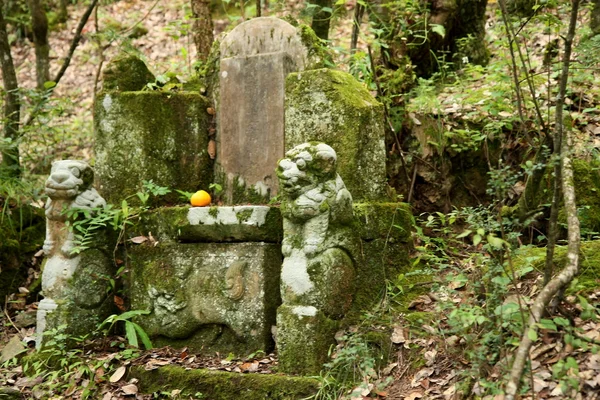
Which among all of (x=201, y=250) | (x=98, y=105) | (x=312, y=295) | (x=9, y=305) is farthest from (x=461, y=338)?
(x=9, y=305)

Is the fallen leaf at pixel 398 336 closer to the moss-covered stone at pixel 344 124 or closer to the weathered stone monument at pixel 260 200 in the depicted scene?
the weathered stone monument at pixel 260 200

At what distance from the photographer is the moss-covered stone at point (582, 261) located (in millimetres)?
4273

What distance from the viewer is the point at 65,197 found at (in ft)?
17.4

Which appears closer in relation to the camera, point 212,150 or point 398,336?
point 398,336

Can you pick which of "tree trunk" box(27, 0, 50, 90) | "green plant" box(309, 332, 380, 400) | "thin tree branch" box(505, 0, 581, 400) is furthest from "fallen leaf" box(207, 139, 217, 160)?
"tree trunk" box(27, 0, 50, 90)

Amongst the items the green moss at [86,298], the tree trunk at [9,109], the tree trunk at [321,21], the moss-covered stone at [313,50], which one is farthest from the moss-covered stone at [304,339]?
the tree trunk at [321,21]

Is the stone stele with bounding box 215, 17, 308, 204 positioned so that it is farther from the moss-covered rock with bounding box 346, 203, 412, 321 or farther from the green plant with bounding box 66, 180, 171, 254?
the moss-covered rock with bounding box 346, 203, 412, 321

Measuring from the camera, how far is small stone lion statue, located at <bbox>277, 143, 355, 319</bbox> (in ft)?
14.8

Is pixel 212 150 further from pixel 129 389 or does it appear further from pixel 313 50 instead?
pixel 129 389

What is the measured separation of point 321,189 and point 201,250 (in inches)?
45.9

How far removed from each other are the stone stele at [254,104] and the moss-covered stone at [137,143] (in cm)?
38

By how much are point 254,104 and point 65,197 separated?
168cm

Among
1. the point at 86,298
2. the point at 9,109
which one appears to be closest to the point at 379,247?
the point at 86,298

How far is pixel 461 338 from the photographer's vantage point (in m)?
4.16
